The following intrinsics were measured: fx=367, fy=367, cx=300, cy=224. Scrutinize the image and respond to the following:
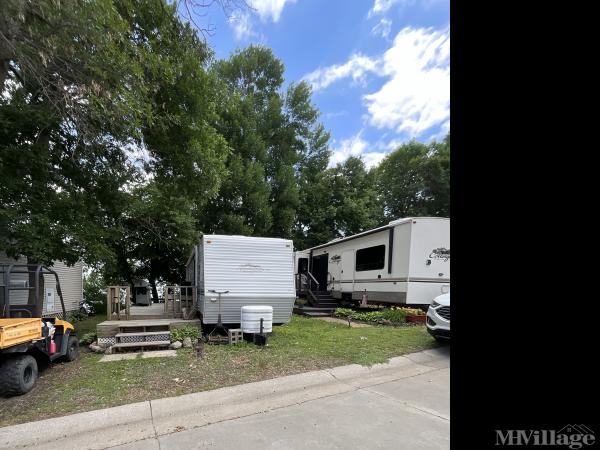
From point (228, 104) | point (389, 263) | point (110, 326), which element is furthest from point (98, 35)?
point (389, 263)

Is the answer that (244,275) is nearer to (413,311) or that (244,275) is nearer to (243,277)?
(243,277)

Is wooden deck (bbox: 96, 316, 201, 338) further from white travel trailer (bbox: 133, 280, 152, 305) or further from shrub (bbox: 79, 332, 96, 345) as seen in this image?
white travel trailer (bbox: 133, 280, 152, 305)

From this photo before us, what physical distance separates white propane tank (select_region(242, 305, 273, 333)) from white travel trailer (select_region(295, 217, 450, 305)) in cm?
467

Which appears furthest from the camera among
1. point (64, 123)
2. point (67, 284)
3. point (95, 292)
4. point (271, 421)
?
point (95, 292)

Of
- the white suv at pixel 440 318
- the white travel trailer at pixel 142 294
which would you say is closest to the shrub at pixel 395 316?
the white suv at pixel 440 318

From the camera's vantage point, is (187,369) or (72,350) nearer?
(187,369)

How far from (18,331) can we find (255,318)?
13.5 ft

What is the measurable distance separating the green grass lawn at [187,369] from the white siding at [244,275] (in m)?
0.91

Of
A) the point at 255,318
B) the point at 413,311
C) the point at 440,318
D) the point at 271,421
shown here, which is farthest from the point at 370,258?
the point at 271,421

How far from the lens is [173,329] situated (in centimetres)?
827

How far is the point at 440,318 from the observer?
7.21 meters

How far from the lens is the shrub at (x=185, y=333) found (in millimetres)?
7957
